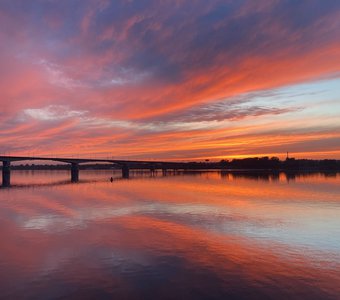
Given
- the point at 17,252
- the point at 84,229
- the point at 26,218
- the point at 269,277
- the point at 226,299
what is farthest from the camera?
the point at 26,218

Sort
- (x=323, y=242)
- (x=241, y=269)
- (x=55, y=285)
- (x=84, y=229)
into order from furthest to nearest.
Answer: (x=84, y=229) < (x=323, y=242) < (x=241, y=269) < (x=55, y=285)

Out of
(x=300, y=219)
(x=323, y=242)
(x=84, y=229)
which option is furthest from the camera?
(x=300, y=219)

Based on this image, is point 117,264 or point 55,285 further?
point 117,264

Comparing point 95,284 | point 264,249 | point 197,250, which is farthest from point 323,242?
point 95,284

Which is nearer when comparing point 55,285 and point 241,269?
point 55,285

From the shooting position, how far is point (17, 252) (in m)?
21.4

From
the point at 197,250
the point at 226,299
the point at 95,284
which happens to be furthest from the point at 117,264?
the point at 226,299

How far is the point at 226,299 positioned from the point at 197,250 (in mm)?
7749

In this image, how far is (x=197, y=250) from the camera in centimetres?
2155

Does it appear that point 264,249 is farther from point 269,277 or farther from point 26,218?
point 26,218

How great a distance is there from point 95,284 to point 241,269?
6.98 metres

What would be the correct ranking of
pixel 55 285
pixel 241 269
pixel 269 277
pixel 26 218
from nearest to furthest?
pixel 55 285
pixel 269 277
pixel 241 269
pixel 26 218

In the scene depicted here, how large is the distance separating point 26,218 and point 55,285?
22153 millimetres

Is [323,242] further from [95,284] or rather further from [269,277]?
[95,284]
